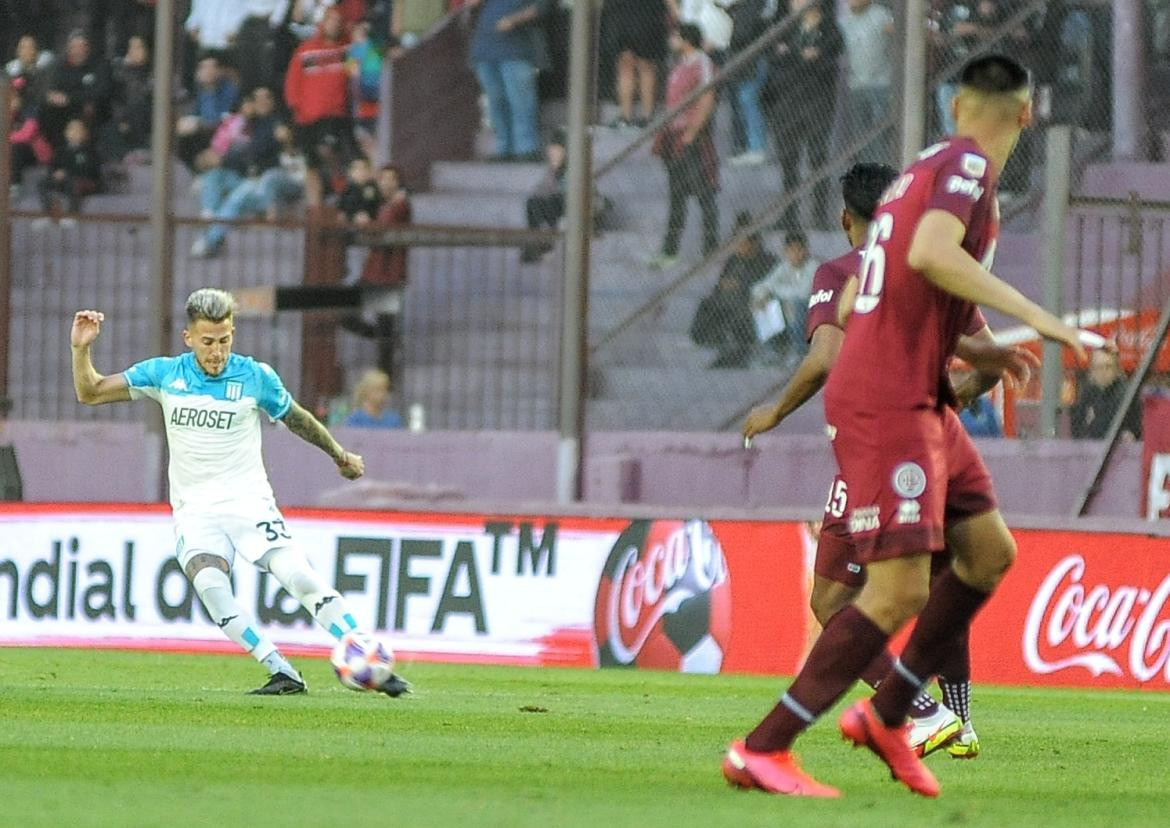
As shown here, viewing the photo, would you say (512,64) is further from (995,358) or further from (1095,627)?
(995,358)

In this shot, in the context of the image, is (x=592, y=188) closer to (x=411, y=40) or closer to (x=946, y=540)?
(x=411, y=40)

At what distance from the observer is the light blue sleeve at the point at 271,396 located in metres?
11.0

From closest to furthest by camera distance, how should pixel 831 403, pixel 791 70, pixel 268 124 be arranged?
pixel 831 403 < pixel 791 70 < pixel 268 124

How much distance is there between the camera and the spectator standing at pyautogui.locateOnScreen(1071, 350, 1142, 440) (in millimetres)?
15391

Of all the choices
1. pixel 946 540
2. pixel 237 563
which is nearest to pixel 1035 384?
pixel 237 563

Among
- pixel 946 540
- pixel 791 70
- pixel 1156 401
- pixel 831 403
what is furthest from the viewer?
pixel 791 70

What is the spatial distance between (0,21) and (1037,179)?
836cm

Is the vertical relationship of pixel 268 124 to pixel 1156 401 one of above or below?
above

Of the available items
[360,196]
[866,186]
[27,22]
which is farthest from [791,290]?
[866,186]

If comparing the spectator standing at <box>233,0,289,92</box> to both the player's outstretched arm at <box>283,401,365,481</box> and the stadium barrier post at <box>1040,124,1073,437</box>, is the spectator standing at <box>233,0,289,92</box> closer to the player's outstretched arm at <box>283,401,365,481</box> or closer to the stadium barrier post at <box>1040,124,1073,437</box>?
the stadium barrier post at <box>1040,124,1073,437</box>

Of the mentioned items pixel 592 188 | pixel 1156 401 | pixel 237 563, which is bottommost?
pixel 237 563

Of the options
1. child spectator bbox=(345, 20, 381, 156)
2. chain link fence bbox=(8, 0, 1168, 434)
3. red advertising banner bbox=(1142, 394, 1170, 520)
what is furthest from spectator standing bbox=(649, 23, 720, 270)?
child spectator bbox=(345, 20, 381, 156)

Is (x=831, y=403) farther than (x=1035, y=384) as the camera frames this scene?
No

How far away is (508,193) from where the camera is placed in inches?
775
